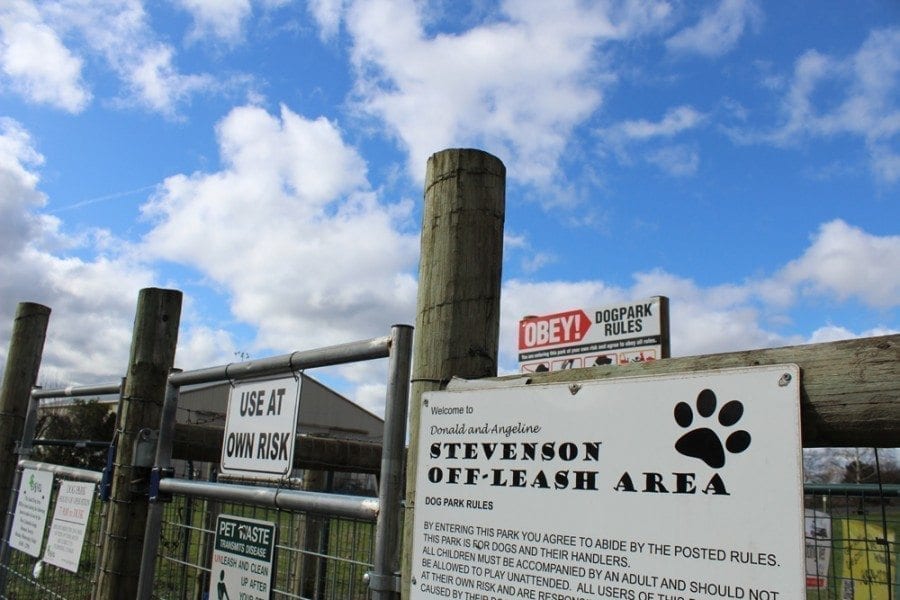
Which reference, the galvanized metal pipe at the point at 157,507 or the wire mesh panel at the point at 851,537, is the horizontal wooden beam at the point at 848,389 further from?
the galvanized metal pipe at the point at 157,507

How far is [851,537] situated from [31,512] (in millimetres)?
5076

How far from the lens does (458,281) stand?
2.34 meters

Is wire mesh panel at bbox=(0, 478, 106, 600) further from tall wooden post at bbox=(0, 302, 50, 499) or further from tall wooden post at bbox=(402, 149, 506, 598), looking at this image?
tall wooden post at bbox=(402, 149, 506, 598)

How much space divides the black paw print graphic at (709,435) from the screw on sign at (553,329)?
7.81 m

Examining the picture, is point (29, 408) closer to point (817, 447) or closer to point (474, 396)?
point (474, 396)

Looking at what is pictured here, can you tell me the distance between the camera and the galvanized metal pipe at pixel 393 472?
2230 millimetres

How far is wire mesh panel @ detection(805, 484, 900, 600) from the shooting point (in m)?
3.48

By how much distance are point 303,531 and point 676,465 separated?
2.75 metres

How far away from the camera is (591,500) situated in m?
1.77

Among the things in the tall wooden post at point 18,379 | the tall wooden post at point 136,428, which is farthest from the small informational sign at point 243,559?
the tall wooden post at point 18,379

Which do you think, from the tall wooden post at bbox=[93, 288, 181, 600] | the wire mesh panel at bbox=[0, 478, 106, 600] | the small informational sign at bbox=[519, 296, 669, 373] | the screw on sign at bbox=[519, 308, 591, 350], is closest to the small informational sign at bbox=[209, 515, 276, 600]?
the tall wooden post at bbox=[93, 288, 181, 600]

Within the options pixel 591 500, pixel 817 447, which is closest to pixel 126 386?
pixel 591 500

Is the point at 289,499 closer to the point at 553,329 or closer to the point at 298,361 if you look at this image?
the point at 298,361

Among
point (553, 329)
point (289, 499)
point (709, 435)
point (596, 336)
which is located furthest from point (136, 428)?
point (553, 329)
